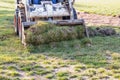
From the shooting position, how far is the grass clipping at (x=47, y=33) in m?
10.7

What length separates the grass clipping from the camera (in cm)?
1071

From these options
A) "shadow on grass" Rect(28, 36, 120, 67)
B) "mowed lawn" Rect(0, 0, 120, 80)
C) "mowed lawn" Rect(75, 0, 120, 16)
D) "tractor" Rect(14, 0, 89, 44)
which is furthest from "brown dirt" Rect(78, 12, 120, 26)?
"shadow on grass" Rect(28, 36, 120, 67)

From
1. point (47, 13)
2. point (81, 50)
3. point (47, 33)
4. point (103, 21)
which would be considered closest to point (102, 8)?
point (103, 21)

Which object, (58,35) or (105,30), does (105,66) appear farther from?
(105,30)

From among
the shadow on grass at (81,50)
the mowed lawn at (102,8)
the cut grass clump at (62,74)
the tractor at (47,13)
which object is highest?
the tractor at (47,13)

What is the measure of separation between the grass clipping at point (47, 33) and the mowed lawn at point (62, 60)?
175 mm

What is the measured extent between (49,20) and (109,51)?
2.96 metres

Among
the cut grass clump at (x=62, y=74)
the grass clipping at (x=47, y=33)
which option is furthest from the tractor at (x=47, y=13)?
the cut grass clump at (x=62, y=74)

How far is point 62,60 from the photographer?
367 inches

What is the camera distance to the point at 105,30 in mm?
13289

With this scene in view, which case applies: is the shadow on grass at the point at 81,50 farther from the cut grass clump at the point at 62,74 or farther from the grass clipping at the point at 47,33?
the cut grass clump at the point at 62,74

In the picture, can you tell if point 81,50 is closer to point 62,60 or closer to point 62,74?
point 62,60

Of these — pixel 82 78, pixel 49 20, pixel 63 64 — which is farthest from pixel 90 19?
pixel 82 78

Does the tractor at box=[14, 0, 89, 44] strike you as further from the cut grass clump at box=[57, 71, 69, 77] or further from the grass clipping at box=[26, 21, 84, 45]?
the cut grass clump at box=[57, 71, 69, 77]
